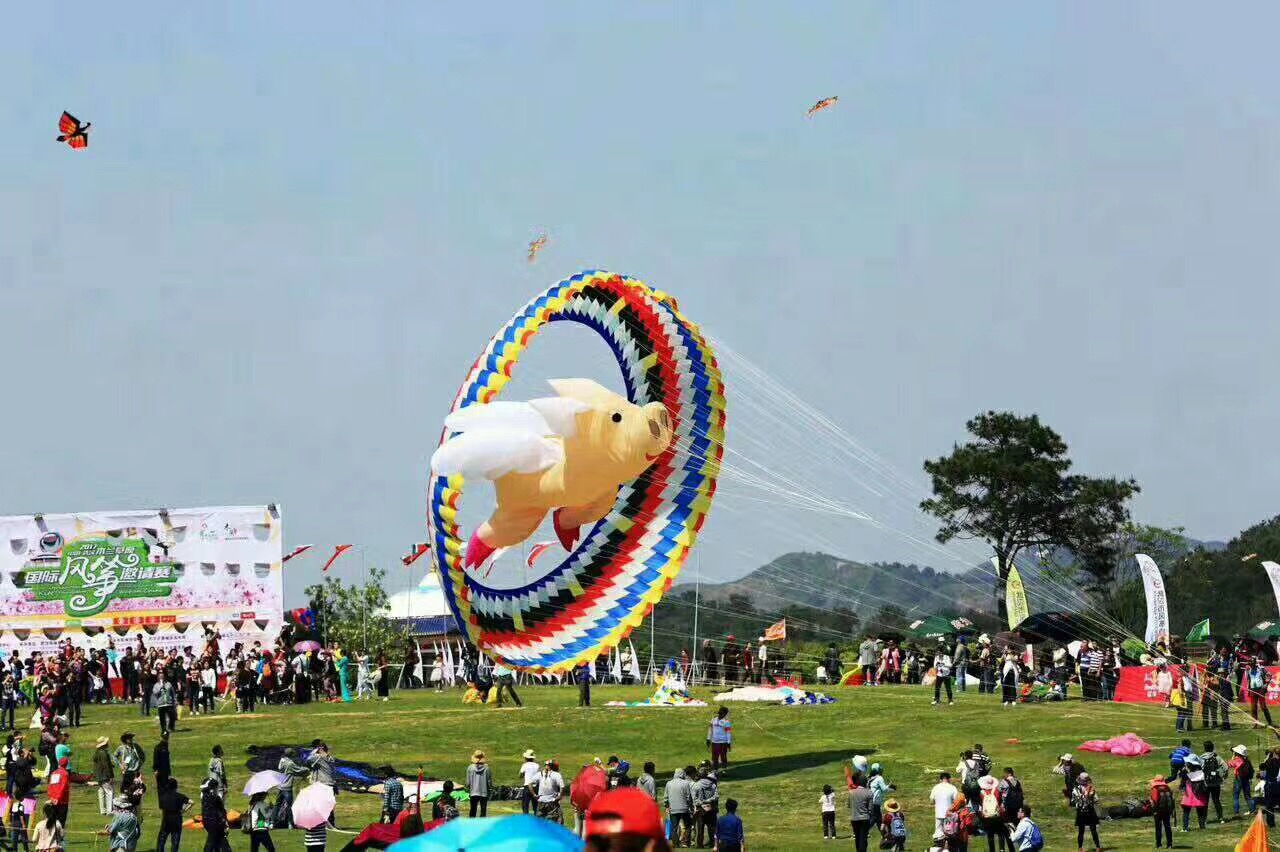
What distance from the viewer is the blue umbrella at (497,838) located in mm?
5176

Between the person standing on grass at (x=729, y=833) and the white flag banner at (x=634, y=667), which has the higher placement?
the white flag banner at (x=634, y=667)

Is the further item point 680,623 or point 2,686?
point 680,623

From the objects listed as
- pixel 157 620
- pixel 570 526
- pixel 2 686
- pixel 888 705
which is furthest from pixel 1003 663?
pixel 157 620

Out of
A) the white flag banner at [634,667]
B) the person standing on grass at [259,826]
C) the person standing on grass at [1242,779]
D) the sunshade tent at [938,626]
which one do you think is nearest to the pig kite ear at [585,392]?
the person standing on grass at [259,826]

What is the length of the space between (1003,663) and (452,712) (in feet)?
34.5

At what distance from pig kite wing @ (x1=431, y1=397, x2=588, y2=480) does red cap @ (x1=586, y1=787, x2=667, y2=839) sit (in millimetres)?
15834

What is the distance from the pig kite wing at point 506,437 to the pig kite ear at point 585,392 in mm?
188

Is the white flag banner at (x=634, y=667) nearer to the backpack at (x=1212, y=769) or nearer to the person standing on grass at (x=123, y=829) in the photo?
the backpack at (x=1212, y=769)

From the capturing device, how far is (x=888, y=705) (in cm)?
3141

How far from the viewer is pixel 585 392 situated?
2170cm

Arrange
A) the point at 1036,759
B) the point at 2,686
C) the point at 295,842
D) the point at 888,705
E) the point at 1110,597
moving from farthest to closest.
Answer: the point at 1110,597
the point at 2,686
the point at 888,705
the point at 1036,759
the point at 295,842

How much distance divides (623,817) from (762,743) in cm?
2380

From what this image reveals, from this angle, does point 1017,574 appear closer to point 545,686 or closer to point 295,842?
point 545,686

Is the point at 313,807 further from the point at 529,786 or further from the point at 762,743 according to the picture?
the point at 762,743
